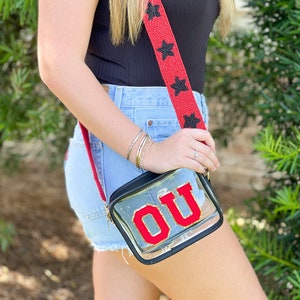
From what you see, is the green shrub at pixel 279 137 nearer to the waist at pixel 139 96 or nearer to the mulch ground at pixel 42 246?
the waist at pixel 139 96

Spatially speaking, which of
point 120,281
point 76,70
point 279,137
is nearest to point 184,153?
point 76,70

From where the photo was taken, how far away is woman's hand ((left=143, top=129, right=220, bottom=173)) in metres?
1.37

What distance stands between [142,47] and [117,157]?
25cm

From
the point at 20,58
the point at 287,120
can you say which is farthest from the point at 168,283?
the point at 20,58

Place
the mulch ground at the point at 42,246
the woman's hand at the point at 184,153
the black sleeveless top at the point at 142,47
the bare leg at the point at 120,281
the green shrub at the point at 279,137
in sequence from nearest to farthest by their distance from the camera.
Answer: the woman's hand at the point at 184,153 → the black sleeveless top at the point at 142,47 → the bare leg at the point at 120,281 → the green shrub at the point at 279,137 → the mulch ground at the point at 42,246

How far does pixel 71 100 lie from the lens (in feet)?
4.61

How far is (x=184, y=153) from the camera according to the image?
1372 mm

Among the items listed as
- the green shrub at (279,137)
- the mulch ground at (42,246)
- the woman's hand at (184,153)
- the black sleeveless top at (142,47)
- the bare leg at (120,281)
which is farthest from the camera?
the mulch ground at (42,246)

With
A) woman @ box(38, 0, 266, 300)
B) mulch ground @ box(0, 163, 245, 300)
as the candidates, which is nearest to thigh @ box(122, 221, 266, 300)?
woman @ box(38, 0, 266, 300)

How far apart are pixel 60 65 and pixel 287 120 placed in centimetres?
104

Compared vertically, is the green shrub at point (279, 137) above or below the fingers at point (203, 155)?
below

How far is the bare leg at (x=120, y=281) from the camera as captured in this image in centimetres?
174

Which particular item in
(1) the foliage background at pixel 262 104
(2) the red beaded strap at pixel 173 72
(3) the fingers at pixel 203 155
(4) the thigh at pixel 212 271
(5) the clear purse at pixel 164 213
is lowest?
(1) the foliage background at pixel 262 104

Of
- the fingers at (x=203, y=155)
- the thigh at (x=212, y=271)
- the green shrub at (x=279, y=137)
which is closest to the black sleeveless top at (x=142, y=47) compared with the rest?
the fingers at (x=203, y=155)
